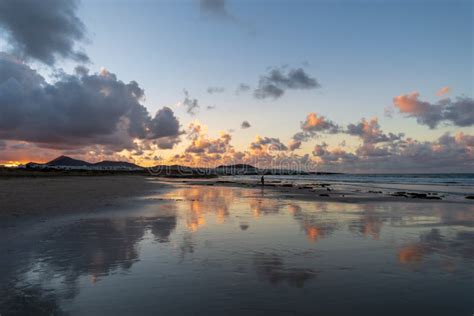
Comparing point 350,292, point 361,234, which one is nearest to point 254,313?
point 350,292

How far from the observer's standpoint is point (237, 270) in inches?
411

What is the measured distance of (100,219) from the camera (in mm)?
20656

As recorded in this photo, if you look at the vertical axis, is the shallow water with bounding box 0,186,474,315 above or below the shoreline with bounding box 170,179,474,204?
above

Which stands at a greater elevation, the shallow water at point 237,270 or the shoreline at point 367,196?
the shallow water at point 237,270

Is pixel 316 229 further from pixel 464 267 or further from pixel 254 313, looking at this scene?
pixel 254 313

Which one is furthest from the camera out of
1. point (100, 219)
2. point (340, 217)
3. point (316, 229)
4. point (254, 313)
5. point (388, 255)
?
point (340, 217)

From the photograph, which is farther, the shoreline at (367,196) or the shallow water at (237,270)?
the shoreline at (367,196)

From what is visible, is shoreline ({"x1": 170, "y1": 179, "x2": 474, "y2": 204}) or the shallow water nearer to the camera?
the shallow water

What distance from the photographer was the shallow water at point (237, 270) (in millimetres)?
7770

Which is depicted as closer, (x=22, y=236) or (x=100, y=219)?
(x=22, y=236)

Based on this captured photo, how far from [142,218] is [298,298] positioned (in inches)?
608

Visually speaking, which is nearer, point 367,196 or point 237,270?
point 237,270

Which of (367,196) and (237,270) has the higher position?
(237,270)

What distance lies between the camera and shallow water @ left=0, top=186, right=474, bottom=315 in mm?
7770
